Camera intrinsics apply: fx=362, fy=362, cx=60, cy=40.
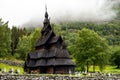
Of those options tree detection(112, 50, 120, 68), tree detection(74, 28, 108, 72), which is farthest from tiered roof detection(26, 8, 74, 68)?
tree detection(112, 50, 120, 68)

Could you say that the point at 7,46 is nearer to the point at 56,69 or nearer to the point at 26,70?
the point at 26,70

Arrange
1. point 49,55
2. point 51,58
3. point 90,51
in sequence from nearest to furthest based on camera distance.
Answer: point 51,58 < point 49,55 < point 90,51

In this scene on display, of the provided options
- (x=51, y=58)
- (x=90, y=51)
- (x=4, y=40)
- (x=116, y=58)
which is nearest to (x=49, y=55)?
(x=51, y=58)

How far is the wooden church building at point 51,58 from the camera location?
72.4 m

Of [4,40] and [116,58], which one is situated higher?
[4,40]

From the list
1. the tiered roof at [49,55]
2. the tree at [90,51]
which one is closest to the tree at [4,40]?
the tiered roof at [49,55]

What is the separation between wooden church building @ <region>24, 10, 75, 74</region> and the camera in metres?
72.4

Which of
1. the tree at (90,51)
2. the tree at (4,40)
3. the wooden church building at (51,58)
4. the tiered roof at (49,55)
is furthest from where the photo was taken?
the tree at (4,40)

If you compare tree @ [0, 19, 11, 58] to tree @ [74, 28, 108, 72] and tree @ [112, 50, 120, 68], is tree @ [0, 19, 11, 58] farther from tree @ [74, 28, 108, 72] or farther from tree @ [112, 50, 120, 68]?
tree @ [112, 50, 120, 68]

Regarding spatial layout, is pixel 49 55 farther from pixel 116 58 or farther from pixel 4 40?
pixel 116 58

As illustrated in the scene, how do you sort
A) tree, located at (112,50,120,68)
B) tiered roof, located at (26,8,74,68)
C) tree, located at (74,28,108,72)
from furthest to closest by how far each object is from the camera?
tree, located at (112,50,120,68), tree, located at (74,28,108,72), tiered roof, located at (26,8,74,68)

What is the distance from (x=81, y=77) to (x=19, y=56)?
61.1m

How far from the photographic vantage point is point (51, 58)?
72938 mm

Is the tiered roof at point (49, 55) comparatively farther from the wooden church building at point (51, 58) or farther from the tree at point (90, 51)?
the tree at point (90, 51)
